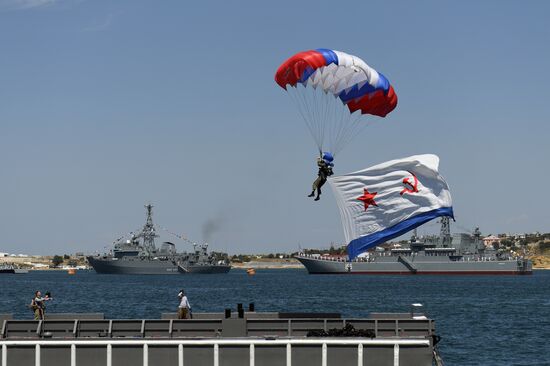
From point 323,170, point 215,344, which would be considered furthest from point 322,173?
point 215,344

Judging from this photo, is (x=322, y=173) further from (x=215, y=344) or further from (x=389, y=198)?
(x=215, y=344)

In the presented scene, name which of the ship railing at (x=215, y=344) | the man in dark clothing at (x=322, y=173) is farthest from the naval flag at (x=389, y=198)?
the ship railing at (x=215, y=344)

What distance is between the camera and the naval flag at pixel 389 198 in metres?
35.4

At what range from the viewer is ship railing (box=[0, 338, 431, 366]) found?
27.6 meters

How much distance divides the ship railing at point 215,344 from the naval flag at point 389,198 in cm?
782

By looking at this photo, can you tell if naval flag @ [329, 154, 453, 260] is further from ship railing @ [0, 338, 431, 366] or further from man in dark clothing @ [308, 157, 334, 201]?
ship railing @ [0, 338, 431, 366]

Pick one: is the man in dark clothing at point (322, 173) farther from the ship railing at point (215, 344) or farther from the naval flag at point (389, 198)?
the ship railing at point (215, 344)

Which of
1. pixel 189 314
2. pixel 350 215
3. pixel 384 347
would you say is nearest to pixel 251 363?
pixel 384 347

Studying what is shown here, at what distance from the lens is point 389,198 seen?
118ft

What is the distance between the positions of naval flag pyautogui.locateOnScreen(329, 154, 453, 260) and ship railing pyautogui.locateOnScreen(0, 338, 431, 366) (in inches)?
308

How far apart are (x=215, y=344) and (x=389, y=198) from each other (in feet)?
34.8

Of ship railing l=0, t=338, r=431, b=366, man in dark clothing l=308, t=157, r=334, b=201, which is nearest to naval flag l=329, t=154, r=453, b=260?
man in dark clothing l=308, t=157, r=334, b=201

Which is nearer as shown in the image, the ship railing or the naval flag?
the ship railing

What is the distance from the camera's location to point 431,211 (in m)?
35.5
